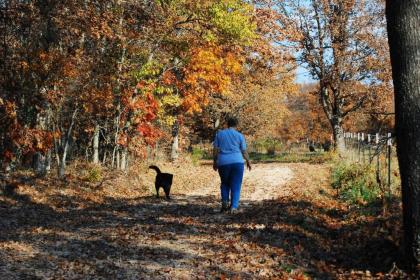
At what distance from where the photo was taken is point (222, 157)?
33.9 feet

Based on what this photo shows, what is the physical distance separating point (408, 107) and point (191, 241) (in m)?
4.29

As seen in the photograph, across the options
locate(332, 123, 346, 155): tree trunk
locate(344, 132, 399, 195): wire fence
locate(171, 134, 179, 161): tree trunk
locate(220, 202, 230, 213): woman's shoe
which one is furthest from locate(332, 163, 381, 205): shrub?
locate(171, 134, 179, 161): tree trunk

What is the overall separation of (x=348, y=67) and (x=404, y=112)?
25538mm

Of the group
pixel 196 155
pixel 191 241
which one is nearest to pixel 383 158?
pixel 191 241

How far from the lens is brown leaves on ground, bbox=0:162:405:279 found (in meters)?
6.67

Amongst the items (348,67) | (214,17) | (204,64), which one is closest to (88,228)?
(214,17)

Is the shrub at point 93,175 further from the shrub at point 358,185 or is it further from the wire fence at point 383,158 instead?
the wire fence at point 383,158

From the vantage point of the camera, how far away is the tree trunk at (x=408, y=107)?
19.1 feet

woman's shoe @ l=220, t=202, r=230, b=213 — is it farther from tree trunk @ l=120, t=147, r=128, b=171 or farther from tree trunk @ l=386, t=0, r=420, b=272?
tree trunk @ l=120, t=147, r=128, b=171

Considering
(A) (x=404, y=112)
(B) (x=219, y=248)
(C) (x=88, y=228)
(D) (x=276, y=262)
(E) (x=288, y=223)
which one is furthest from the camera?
(C) (x=88, y=228)

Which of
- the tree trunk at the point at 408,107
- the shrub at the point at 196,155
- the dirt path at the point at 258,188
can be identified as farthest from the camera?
the shrub at the point at 196,155

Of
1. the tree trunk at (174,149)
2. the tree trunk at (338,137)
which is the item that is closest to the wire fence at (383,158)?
the tree trunk at (338,137)

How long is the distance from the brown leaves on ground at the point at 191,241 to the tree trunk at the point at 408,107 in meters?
0.61

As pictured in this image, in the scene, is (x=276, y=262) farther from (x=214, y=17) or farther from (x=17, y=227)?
(x=214, y=17)
